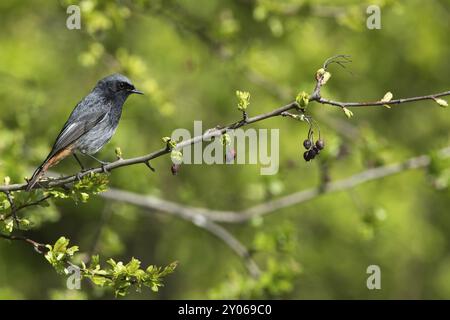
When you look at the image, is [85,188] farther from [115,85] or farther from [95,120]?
[115,85]

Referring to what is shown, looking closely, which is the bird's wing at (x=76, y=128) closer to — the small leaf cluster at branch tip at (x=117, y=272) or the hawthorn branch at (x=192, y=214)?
the hawthorn branch at (x=192, y=214)

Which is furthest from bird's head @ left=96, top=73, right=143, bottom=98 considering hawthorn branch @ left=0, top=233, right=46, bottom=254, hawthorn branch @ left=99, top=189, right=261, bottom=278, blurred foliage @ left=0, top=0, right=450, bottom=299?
blurred foliage @ left=0, top=0, right=450, bottom=299

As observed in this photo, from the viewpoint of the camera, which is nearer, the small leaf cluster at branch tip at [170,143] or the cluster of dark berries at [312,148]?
the small leaf cluster at branch tip at [170,143]

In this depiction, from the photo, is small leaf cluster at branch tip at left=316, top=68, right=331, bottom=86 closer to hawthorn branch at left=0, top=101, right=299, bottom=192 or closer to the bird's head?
hawthorn branch at left=0, top=101, right=299, bottom=192

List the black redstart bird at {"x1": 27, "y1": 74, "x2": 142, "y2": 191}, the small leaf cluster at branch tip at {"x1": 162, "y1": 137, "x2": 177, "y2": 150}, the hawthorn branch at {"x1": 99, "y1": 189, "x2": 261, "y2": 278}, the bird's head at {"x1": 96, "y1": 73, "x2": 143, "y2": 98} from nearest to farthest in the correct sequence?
1. the small leaf cluster at branch tip at {"x1": 162, "y1": 137, "x2": 177, "y2": 150}
2. the black redstart bird at {"x1": 27, "y1": 74, "x2": 142, "y2": 191}
3. the bird's head at {"x1": 96, "y1": 73, "x2": 143, "y2": 98}
4. the hawthorn branch at {"x1": 99, "y1": 189, "x2": 261, "y2": 278}

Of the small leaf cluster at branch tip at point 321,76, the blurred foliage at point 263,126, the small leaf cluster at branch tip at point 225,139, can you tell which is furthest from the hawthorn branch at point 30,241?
the blurred foliage at point 263,126

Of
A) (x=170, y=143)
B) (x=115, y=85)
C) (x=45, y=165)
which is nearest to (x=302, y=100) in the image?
(x=170, y=143)

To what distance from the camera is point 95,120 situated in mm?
5586

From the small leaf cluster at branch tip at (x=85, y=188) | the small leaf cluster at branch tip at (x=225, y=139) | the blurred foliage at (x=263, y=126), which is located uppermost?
the blurred foliage at (x=263, y=126)

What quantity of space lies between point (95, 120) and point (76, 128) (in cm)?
18

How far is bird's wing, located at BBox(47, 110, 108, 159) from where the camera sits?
5.24 metres

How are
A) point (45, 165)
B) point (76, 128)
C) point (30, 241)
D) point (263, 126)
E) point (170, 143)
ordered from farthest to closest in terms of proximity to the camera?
1. point (263, 126)
2. point (76, 128)
3. point (45, 165)
4. point (30, 241)
5. point (170, 143)

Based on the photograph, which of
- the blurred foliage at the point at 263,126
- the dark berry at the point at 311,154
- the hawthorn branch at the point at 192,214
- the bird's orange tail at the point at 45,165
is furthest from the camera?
the blurred foliage at the point at 263,126

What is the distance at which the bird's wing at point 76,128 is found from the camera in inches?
206
